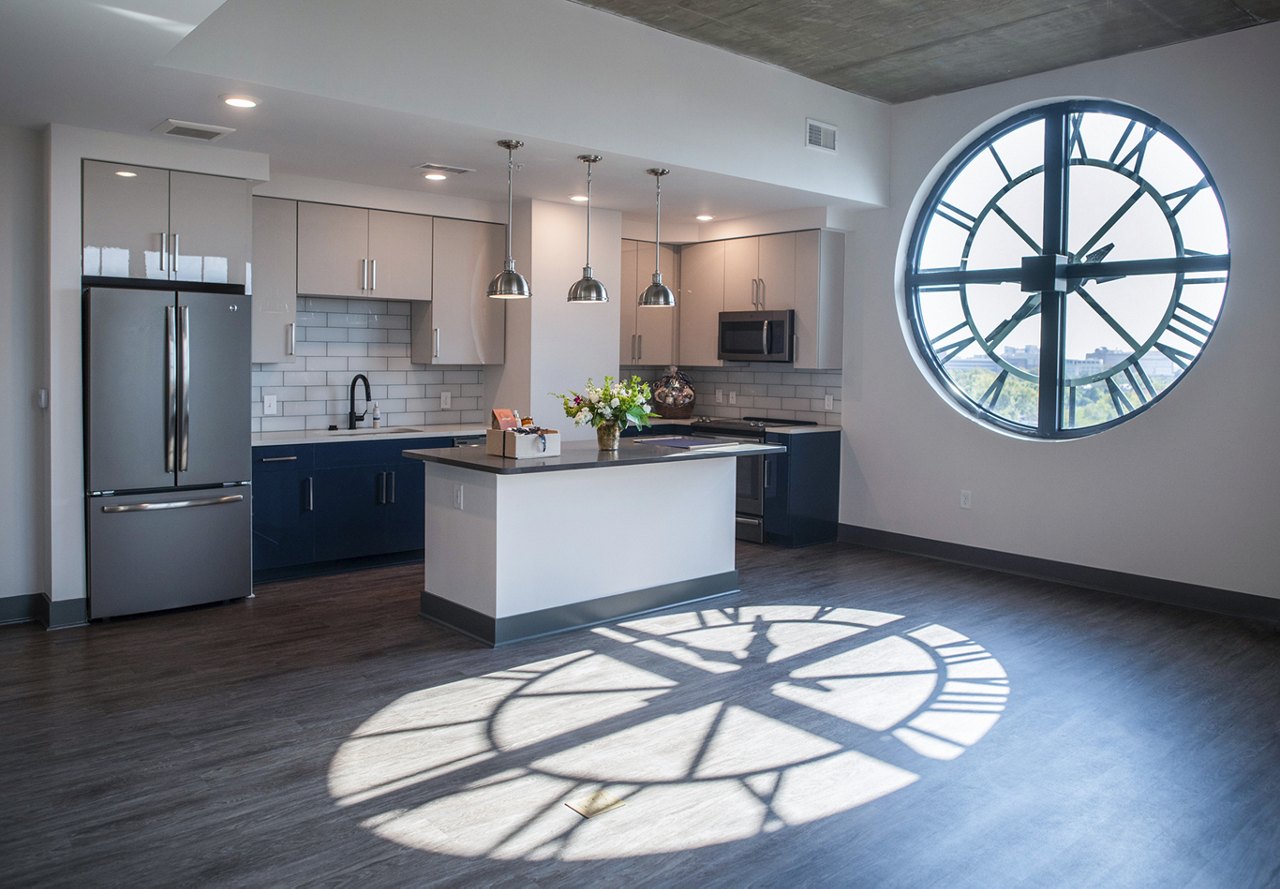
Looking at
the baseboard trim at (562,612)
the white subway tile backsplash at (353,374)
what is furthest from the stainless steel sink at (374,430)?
the baseboard trim at (562,612)

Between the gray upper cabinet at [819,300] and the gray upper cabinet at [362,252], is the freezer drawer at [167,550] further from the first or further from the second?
the gray upper cabinet at [819,300]

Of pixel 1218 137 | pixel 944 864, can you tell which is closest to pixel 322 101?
pixel 944 864

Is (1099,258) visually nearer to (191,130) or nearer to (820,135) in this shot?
(820,135)

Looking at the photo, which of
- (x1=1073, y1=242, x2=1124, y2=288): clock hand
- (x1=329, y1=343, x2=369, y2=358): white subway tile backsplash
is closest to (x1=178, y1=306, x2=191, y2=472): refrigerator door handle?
(x1=329, y1=343, x2=369, y2=358): white subway tile backsplash

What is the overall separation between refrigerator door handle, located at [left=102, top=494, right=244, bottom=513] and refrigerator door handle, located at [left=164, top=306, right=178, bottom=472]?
0.18 metres

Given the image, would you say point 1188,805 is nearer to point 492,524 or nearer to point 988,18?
point 492,524

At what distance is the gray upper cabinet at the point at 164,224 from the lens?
4.79 m

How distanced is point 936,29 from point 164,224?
13.5ft

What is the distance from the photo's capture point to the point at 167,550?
196 inches

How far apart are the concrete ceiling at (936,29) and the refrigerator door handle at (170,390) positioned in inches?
101

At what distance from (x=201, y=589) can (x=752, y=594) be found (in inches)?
117

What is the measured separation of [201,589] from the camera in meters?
5.11

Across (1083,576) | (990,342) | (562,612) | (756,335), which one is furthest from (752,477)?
(562,612)

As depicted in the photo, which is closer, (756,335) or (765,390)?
(756,335)
